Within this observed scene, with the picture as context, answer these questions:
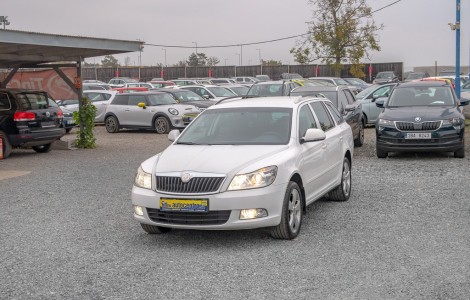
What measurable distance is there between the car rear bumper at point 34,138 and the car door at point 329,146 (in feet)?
29.0

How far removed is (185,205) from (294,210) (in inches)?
51.6

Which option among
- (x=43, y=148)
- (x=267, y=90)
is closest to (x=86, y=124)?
(x=43, y=148)

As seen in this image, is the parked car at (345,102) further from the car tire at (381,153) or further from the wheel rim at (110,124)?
the wheel rim at (110,124)

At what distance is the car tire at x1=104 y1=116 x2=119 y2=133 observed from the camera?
24.2 meters

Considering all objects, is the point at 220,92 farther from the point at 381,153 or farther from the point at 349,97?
the point at 381,153

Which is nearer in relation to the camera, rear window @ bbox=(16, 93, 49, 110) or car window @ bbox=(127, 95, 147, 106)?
rear window @ bbox=(16, 93, 49, 110)

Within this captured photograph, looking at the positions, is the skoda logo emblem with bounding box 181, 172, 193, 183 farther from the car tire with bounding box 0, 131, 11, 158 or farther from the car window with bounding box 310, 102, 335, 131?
the car tire with bounding box 0, 131, 11, 158

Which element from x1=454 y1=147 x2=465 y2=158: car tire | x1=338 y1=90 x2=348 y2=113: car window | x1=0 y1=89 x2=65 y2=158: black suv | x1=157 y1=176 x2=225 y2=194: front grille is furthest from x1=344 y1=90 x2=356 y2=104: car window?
x1=157 y1=176 x2=225 y2=194: front grille

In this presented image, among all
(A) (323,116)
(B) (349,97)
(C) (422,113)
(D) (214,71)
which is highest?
(D) (214,71)

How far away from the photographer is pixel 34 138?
1634 centimetres

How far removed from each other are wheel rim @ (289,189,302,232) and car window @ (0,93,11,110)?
410 inches

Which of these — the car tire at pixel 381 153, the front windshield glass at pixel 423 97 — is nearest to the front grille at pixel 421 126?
the car tire at pixel 381 153

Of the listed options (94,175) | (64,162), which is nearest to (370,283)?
(94,175)

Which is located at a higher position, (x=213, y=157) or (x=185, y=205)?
(x=213, y=157)
